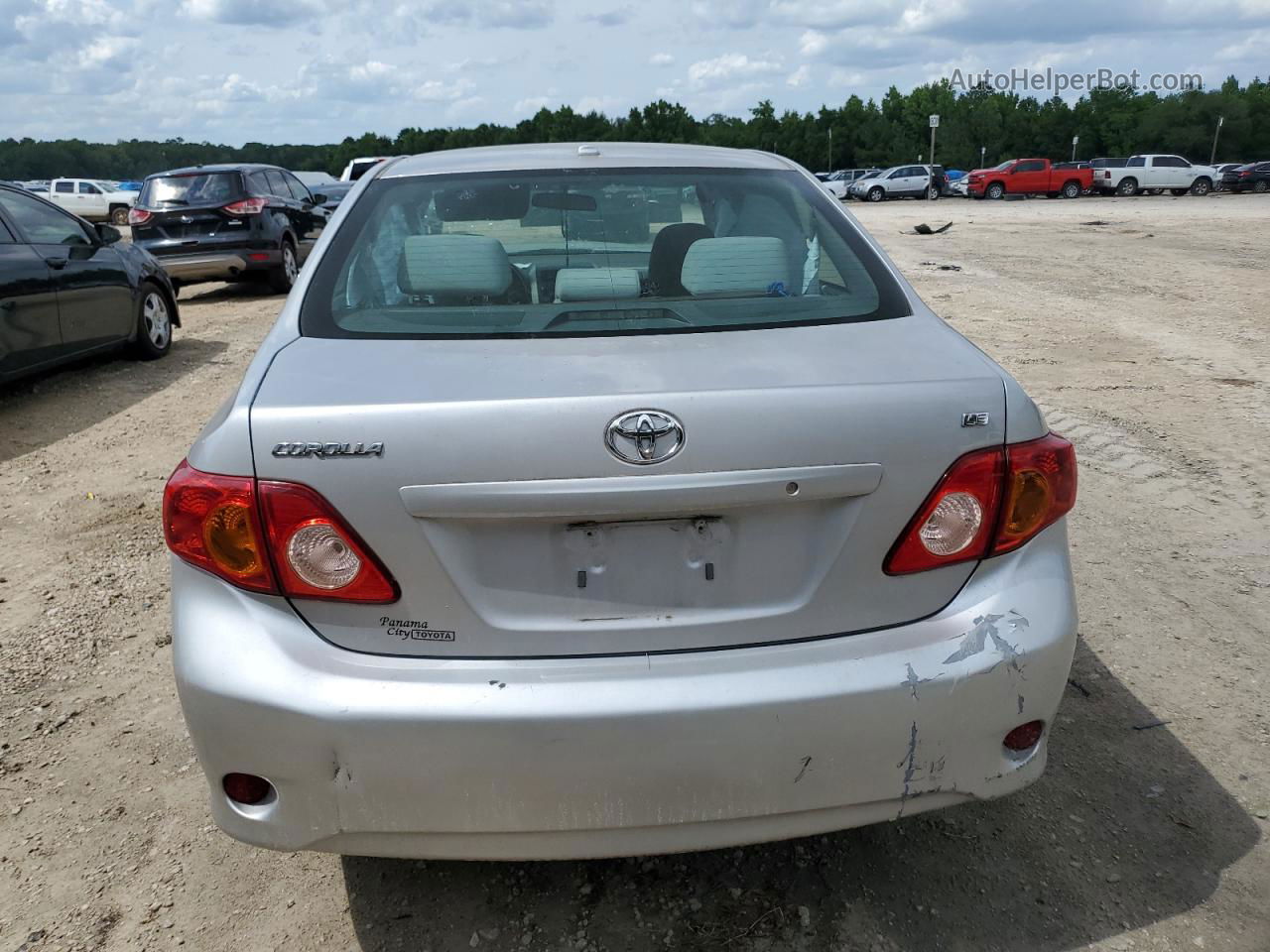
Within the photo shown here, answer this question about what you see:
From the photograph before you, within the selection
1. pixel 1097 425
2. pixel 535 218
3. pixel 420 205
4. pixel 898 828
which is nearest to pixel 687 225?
pixel 535 218

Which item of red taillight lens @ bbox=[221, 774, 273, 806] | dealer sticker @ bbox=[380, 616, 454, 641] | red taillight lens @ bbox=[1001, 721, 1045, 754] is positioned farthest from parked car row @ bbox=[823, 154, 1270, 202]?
red taillight lens @ bbox=[221, 774, 273, 806]

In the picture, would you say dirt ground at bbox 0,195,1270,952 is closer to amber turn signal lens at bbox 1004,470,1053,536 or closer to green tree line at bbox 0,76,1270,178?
amber turn signal lens at bbox 1004,470,1053,536

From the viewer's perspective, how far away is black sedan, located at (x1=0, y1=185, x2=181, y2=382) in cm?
700

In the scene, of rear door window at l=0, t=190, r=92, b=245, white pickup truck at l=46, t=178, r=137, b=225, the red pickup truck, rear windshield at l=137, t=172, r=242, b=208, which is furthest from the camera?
the red pickup truck

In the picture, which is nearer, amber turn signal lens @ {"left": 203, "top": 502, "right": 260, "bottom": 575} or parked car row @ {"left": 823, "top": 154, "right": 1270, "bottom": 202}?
amber turn signal lens @ {"left": 203, "top": 502, "right": 260, "bottom": 575}

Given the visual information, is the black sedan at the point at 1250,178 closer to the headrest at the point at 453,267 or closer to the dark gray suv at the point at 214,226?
the dark gray suv at the point at 214,226

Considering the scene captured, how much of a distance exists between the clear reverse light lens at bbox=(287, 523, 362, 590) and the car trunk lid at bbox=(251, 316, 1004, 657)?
5 cm

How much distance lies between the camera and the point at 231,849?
265 centimetres

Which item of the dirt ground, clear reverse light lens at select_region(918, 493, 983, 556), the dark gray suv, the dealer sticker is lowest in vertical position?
the dirt ground

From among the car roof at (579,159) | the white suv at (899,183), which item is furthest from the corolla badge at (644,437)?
the white suv at (899,183)

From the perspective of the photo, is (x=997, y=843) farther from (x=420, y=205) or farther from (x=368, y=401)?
(x=420, y=205)

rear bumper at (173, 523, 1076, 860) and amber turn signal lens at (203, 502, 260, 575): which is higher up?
amber turn signal lens at (203, 502, 260, 575)

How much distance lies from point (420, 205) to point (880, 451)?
167 cm

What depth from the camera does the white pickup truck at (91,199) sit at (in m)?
35.5
